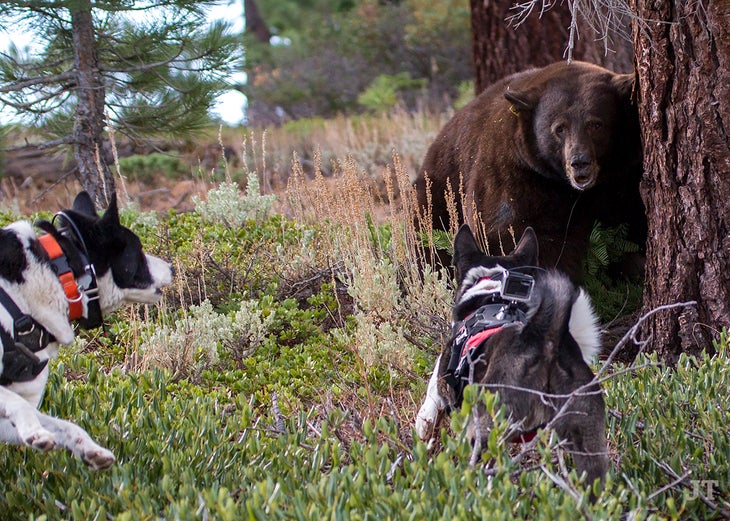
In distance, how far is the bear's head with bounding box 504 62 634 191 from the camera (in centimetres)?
571

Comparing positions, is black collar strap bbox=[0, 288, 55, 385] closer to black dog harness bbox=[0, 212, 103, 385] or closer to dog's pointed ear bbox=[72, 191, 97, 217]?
black dog harness bbox=[0, 212, 103, 385]

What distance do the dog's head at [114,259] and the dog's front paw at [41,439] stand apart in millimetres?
1019

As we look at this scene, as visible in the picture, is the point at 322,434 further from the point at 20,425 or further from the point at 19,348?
the point at 19,348

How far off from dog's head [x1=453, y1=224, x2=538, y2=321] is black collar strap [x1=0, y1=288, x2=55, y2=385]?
1826 mm

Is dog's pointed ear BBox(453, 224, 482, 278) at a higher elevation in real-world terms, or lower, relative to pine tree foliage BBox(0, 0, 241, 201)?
lower

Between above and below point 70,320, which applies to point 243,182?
below

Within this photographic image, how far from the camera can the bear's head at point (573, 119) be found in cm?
571

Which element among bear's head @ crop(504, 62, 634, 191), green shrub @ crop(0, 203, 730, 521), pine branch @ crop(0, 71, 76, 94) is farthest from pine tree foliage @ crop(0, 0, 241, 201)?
bear's head @ crop(504, 62, 634, 191)

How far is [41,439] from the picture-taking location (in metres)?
3.18

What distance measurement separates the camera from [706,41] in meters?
4.71

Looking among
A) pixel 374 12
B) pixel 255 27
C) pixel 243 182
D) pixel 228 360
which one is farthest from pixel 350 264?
pixel 255 27

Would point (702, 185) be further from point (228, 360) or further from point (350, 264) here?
point (228, 360)

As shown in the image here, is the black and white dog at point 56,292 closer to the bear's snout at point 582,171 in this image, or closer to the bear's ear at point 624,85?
the bear's snout at point 582,171

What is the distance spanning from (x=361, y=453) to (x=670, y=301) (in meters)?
2.27
